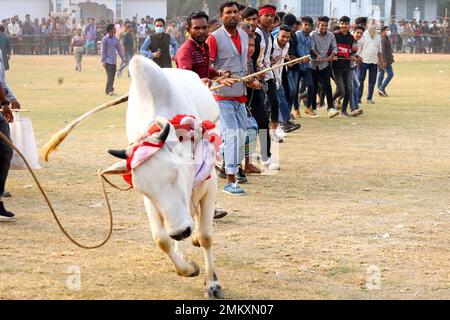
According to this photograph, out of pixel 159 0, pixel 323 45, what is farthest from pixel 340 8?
pixel 323 45

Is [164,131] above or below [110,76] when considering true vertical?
above

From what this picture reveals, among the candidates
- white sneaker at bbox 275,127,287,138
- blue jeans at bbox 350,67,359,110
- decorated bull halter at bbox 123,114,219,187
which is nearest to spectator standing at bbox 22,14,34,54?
blue jeans at bbox 350,67,359,110

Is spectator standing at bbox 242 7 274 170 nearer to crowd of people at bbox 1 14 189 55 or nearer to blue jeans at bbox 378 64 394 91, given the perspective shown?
blue jeans at bbox 378 64 394 91

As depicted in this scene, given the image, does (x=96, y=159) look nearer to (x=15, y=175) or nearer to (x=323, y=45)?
(x=15, y=175)

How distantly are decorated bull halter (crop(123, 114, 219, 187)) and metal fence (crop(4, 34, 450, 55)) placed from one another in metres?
42.0

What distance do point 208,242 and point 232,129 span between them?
3606 mm

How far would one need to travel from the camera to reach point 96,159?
13094 mm

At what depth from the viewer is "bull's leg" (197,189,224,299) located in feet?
21.3

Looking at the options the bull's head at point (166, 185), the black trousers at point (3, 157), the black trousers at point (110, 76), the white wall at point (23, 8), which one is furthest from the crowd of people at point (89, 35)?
the bull's head at point (166, 185)

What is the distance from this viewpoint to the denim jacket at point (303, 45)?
17269mm

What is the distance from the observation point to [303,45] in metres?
17.6

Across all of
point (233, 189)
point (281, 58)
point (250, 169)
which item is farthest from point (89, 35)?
point (233, 189)

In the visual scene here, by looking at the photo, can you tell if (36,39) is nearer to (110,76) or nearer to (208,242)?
(110,76)
